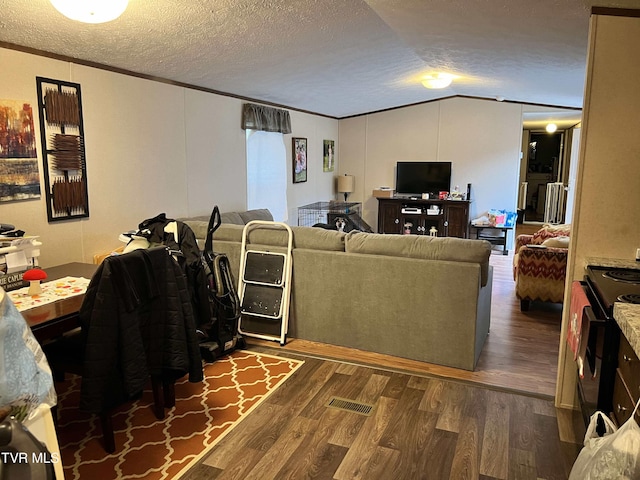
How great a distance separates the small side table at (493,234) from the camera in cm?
766

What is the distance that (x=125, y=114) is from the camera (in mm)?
4125

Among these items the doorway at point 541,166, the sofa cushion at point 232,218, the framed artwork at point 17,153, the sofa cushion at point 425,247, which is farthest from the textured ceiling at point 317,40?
the doorway at point 541,166

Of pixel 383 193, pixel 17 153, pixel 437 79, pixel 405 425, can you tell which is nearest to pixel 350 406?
pixel 405 425

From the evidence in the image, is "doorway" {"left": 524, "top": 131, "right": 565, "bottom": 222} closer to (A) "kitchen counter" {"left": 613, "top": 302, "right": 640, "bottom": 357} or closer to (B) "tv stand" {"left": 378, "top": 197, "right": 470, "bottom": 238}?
(B) "tv stand" {"left": 378, "top": 197, "right": 470, "bottom": 238}

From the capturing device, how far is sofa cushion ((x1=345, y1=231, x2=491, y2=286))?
3.22 m

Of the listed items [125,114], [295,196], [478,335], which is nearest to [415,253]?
[478,335]

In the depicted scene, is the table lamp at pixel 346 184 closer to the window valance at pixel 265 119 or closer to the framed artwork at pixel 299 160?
the framed artwork at pixel 299 160

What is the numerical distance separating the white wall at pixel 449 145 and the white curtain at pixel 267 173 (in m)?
2.42

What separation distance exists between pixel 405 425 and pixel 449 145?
262 inches

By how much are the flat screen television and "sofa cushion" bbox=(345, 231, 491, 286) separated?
510 centimetres

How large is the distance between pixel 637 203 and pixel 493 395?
136 centimetres

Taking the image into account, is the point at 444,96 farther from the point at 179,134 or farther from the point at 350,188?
the point at 179,134

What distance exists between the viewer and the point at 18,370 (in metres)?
1.30

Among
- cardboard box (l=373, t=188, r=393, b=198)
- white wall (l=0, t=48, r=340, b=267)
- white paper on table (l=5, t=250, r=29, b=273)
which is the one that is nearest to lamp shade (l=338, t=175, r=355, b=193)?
cardboard box (l=373, t=188, r=393, b=198)
